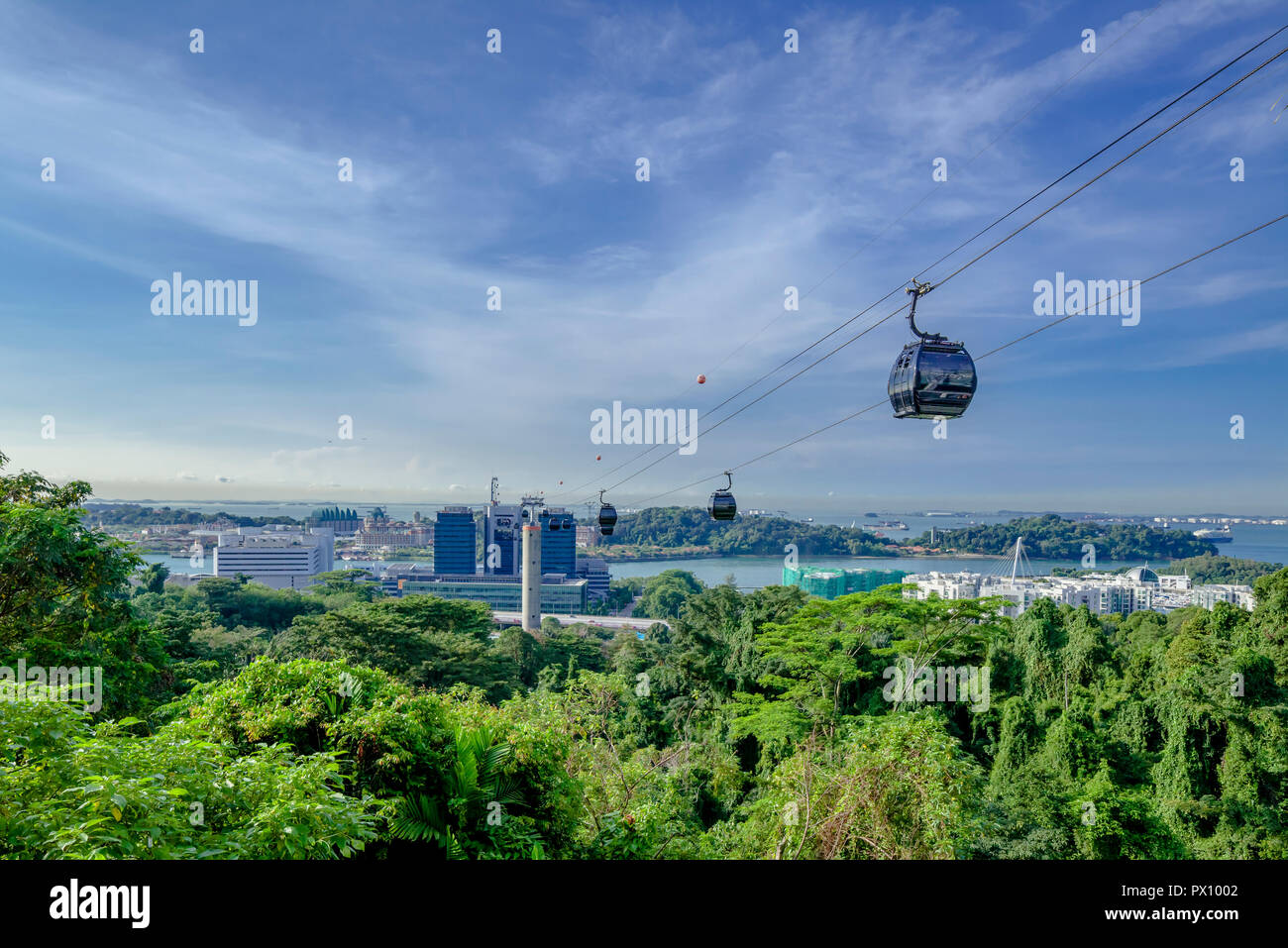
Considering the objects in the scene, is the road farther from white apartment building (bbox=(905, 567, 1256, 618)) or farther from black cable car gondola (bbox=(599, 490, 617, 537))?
black cable car gondola (bbox=(599, 490, 617, 537))

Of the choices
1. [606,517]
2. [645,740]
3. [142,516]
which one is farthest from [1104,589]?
[142,516]

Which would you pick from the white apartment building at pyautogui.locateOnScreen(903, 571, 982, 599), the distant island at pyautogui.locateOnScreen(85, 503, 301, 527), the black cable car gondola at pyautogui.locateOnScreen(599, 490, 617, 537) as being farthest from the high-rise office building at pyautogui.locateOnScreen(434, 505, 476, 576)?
the black cable car gondola at pyautogui.locateOnScreen(599, 490, 617, 537)

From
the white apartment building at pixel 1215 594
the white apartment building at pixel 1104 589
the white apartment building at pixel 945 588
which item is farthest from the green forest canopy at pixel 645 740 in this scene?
the white apartment building at pixel 1104 589

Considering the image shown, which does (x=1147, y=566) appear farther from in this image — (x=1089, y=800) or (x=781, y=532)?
(x=1089, y=800)

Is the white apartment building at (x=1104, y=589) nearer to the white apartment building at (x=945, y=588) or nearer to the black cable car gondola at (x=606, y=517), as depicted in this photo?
the white apartment building at (x=945, y=588)
